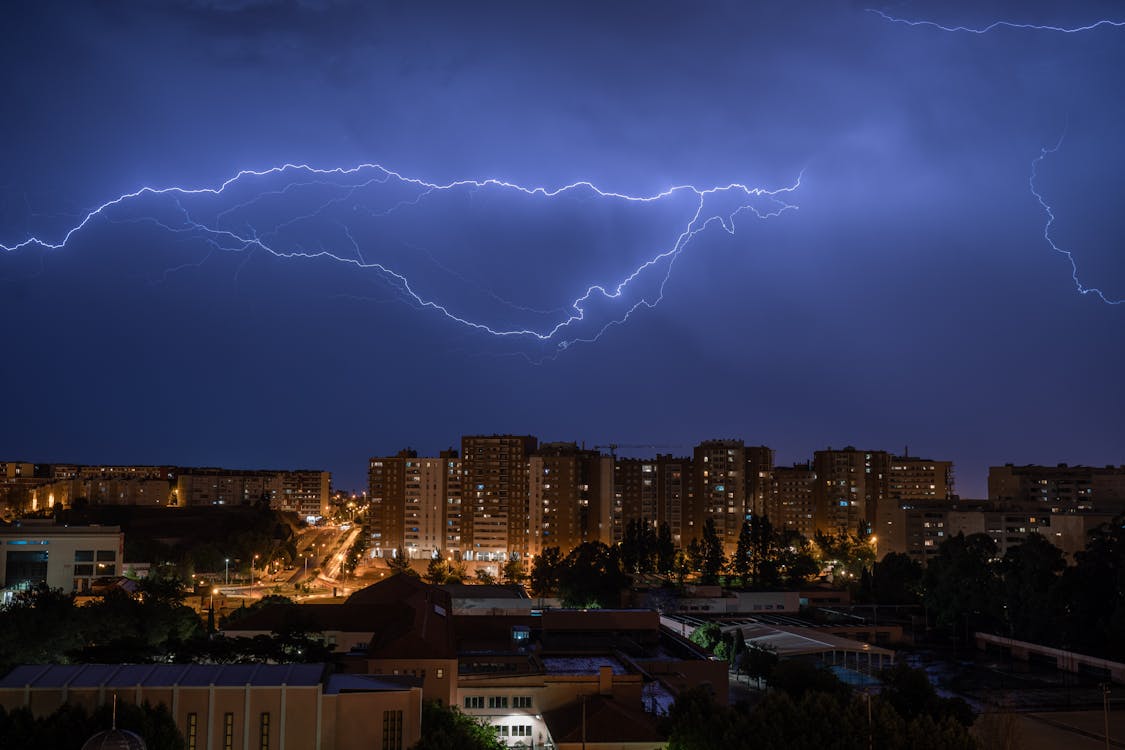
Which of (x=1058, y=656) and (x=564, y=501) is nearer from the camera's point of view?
(x=1058, y=656)

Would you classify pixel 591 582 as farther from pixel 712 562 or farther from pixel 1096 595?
pixel 1096 595

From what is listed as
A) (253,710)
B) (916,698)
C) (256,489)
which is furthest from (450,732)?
(256,489)

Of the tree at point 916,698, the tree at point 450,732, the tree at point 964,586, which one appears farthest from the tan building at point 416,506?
the tree at point 916,698

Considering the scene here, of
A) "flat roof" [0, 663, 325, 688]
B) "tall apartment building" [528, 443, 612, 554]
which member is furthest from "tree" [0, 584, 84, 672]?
"tall apartment building" [528, 443, 612, 554]

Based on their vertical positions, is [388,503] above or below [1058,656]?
above

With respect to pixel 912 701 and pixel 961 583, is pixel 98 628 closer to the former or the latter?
pixel 912 701

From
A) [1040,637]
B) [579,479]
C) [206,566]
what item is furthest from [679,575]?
[206,566]

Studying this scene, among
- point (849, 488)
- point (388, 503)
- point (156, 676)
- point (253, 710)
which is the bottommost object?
point (388, 503)
